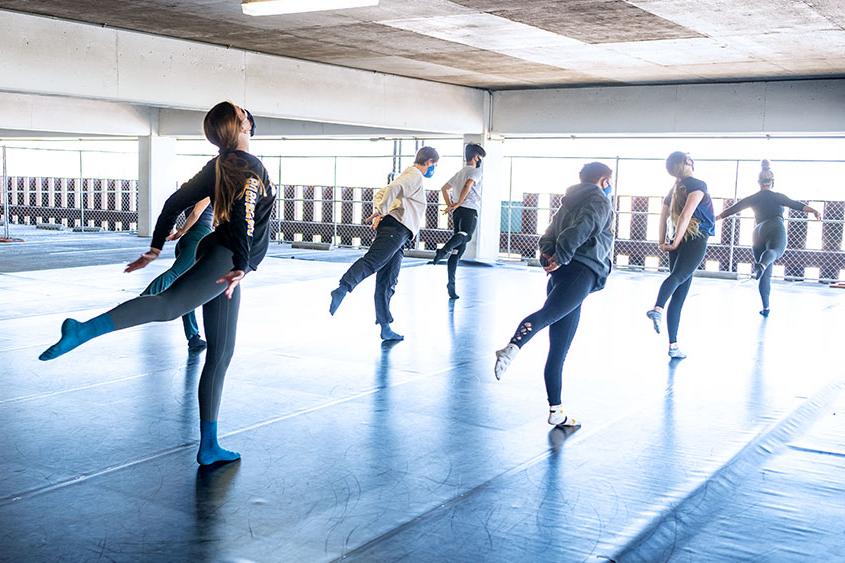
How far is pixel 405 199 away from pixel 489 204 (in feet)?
27.8

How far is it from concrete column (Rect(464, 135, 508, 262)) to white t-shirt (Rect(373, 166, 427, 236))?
7877 mm

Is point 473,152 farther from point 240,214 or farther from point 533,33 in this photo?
point 240,214

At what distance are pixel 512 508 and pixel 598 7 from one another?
539cm

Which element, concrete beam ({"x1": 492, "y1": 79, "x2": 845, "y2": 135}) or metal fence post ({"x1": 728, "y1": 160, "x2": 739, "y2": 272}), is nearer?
concrete beam ({"x1": 492, "y1": 79, "x2": 845, "y2": 135})

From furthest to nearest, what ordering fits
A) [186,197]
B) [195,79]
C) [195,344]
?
[195,79] → [195,344] → [186,197]

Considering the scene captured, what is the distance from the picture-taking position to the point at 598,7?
781cm

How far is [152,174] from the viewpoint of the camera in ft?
63.9

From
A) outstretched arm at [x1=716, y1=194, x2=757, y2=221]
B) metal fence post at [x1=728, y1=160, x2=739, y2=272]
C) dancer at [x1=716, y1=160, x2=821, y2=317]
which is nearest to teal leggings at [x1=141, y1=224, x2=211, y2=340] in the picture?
outstretched arm at [x1=716, y1=194, x2=757, y2=221]

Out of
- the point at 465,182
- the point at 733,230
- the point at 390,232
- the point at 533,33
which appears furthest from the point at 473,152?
the point at 733,230

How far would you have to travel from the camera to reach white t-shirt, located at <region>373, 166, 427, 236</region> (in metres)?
7.20

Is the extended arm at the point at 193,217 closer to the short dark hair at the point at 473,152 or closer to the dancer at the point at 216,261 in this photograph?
the dancer at the point at 216,261

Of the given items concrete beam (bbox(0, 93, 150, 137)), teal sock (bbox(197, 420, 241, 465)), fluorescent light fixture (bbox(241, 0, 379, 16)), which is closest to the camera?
teal sock (bbox(197, 420, 241, 465))

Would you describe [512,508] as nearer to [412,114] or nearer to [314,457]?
[314,457]

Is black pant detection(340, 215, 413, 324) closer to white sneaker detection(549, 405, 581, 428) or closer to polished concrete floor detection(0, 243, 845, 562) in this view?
polished concrete floor detection(0, 243, 845, 562)
